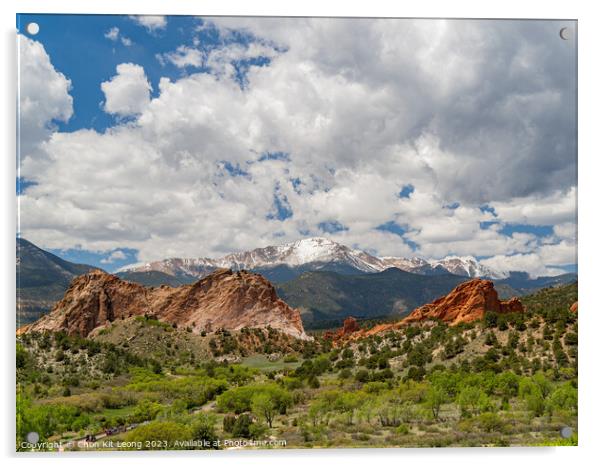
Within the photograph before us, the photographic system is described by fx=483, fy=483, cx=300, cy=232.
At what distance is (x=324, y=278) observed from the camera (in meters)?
25.5

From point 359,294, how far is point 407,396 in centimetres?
1385

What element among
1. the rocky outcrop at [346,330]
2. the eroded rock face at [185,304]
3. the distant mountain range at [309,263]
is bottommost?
the rocky outcrop at [346,330]

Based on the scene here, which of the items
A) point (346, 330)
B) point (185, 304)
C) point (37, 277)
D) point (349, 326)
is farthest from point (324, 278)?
point (37, 277)

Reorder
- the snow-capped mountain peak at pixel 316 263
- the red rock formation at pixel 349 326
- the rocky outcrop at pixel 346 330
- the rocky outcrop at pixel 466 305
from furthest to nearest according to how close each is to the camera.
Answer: the red rock formation at pixel 349 326 → the rocky outcrop at pixel 346 330 → the rocky outcrop at pixel 466 305 → the snow-capped mountain peak at pixel 316 263

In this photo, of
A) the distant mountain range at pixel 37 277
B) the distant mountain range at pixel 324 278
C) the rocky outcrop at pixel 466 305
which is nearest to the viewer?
the distant mountain range at pixel 37 277

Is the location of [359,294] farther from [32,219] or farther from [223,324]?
[32,219]

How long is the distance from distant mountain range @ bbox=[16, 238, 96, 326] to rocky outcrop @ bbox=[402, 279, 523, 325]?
452 inches

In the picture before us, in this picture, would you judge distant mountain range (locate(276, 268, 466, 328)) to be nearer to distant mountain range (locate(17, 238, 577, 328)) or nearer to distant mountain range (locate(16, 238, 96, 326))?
distant mountain range (locate(17, 238, 577, 328))

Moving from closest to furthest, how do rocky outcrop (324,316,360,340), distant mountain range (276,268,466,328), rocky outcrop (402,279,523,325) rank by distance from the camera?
rocky outcrop (402,279,523,325), distant mountain range (276,268,466,328), rocky outcrop (324,316,360,340)

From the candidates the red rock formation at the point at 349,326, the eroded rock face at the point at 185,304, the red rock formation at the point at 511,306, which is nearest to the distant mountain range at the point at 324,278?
the red rock formation at the point at 511,306

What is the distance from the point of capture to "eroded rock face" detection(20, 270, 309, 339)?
63.0 feet

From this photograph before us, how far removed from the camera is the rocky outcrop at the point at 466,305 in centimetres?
1557

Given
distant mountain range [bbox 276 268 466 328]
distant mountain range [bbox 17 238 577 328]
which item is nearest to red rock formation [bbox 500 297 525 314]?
distant mountain range [bbox 17 238 577 328]

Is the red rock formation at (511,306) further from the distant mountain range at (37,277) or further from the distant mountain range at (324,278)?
the distant mountain range at (37,277)
